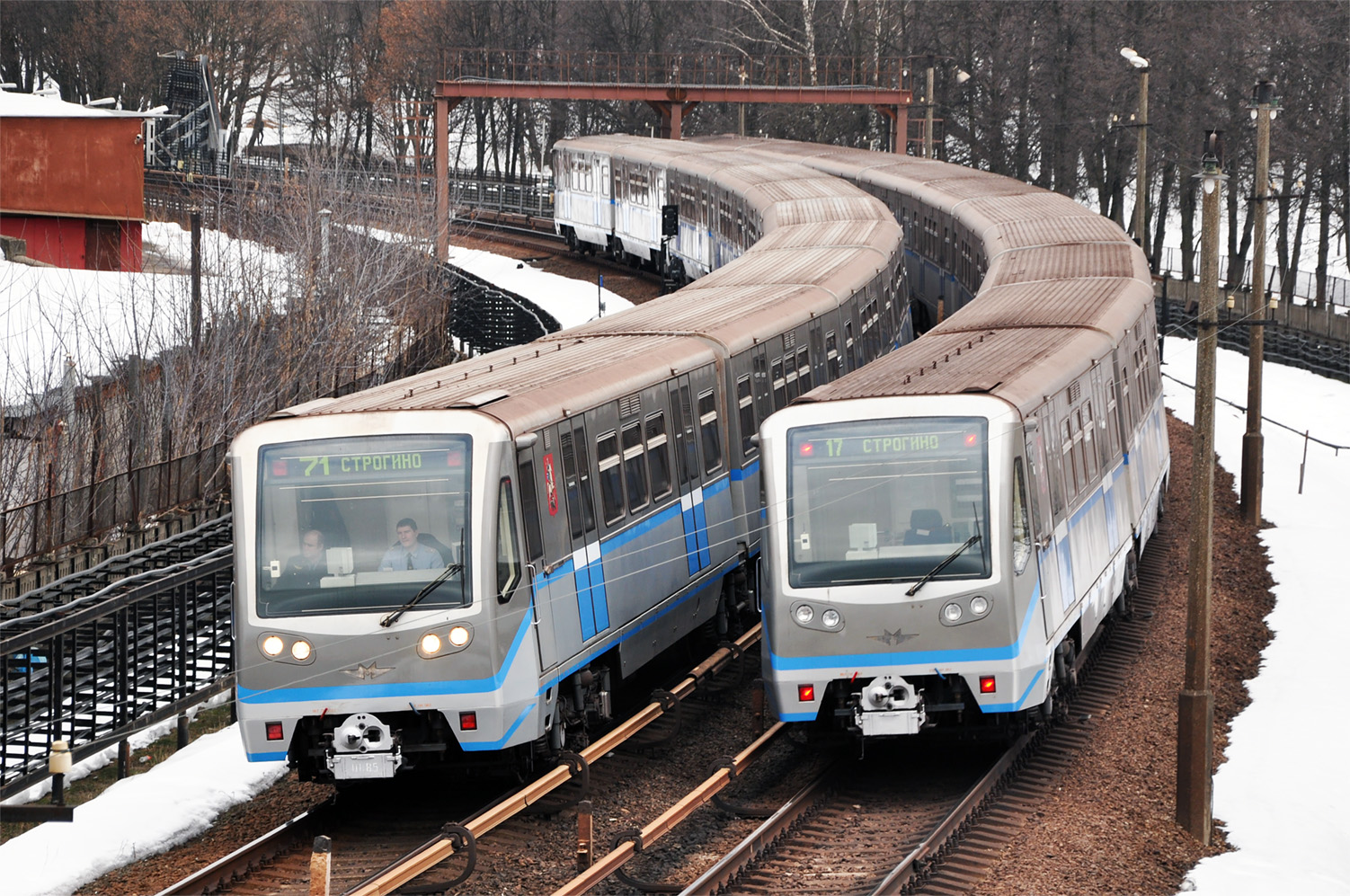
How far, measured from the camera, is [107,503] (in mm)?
25234

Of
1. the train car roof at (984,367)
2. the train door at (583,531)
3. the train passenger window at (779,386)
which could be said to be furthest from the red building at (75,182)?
the train door at (583,531)

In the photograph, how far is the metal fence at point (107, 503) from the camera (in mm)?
23375

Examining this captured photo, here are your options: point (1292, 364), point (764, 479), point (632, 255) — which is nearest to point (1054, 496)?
point (764, 479)

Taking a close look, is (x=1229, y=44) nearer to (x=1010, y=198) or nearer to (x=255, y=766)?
(x=1010, y=198)

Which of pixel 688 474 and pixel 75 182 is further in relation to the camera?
pixel 75 182

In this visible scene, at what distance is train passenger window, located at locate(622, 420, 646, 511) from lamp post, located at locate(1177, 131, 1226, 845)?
4245 mm

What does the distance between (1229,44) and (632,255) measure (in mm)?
18269

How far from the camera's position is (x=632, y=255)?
52906mm

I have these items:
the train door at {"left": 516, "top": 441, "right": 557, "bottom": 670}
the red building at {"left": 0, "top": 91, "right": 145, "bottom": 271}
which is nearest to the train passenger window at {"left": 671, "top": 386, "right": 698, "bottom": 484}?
the train door at {"left": 516, "top": 441, "right": 557, "bottom": 670}

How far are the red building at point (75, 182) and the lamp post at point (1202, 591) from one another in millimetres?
40523

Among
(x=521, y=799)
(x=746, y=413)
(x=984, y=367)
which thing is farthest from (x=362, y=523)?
(x=746, y=413)

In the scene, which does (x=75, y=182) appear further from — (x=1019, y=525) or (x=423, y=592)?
(x=1019, y=525)

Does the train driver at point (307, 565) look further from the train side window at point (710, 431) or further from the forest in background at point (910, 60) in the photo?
the forest in background at point (910, 60)

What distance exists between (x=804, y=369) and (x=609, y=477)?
522 centimetres
